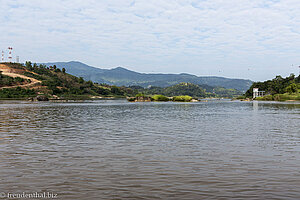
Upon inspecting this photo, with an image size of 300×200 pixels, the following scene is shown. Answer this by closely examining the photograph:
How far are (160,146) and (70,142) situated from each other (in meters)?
8.33

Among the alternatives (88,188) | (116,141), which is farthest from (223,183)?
(116,141)

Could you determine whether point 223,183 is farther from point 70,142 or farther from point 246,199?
point 70,142

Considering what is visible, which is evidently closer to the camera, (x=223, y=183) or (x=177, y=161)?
(x=223, y=183)

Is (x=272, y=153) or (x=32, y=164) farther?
(x=272, y=153)

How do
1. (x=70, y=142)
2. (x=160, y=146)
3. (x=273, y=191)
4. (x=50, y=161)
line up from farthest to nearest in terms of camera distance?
1. (x=70, y=142)
2. (x=160, y=146)
3. (x=50, y=161)
4. (x=273, y=191)

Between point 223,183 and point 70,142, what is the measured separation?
618 inches

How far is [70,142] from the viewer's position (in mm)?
24328

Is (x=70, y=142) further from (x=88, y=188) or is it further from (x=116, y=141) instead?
(x=88, y=188)

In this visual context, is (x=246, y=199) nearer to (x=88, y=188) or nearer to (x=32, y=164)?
(x=88, y=188)

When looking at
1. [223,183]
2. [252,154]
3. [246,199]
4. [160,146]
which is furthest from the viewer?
[160,146]

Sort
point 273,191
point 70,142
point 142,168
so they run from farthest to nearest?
point 70,142 → point 142,168 → point 273,191

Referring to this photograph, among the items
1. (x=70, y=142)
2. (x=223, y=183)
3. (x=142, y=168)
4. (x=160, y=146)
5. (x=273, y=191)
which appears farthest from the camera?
(x=70, y=142)

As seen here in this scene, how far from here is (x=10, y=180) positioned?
523 inches

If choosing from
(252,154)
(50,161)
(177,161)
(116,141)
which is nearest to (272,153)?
(252,154)
